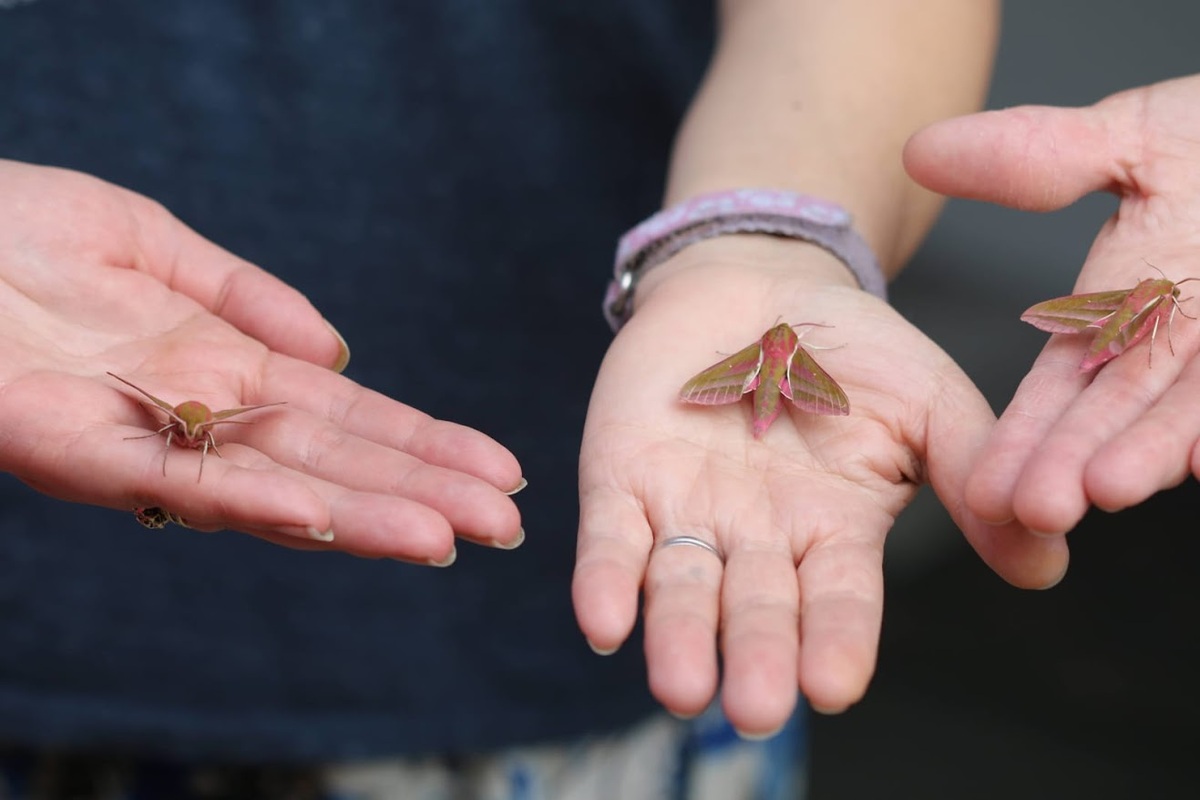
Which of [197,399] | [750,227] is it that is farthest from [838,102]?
[197,399]

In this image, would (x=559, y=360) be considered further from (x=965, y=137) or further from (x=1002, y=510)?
(x=1002, y=510)

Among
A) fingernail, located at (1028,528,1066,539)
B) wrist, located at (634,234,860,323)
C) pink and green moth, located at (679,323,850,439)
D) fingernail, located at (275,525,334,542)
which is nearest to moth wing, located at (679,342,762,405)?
pink and green moth, located at (679,323,850,439)

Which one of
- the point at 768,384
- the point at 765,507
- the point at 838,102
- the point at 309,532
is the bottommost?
the point at 309,532

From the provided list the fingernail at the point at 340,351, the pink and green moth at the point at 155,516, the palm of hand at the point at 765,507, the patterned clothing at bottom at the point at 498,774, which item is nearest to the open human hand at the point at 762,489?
the palm of hand at the point at 765,507

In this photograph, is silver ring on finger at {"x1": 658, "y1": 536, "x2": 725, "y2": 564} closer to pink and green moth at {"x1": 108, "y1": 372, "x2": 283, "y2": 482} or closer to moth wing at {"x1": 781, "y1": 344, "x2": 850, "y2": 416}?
moth wing at {"x1": 781, "y1": 344, "x2": 850, "y2": 416}

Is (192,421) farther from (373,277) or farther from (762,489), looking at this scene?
(373,277)

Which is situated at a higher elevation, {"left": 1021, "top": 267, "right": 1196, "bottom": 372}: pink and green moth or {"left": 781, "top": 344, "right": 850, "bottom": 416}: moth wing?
{"left": 1021, "top": 267, "right": 1196, "bottom": 372}: pink and green moth
